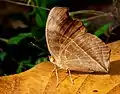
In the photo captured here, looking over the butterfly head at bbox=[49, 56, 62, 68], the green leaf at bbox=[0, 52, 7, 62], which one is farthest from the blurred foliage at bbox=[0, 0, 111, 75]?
the butterfly head at bbox=[49, 56, 62, 68]

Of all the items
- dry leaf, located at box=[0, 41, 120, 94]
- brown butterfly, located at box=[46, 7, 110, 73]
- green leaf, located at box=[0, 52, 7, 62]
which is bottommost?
dry leaf, located at box=[0, 41, 120, 94]

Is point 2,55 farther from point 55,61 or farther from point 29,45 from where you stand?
point 55,61

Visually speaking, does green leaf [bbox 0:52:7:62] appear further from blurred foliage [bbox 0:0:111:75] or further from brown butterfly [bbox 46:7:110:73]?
brown butterfly [bbox 46:7:110:73]

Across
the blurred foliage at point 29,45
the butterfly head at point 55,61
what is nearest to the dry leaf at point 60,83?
the butterfly head at point 55,61

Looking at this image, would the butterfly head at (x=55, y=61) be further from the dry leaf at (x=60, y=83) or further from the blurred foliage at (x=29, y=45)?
the blurred foliage at (x=29, y=45)

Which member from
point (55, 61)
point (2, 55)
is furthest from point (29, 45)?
point (55, 61)

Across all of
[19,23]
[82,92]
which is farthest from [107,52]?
[19,23]
